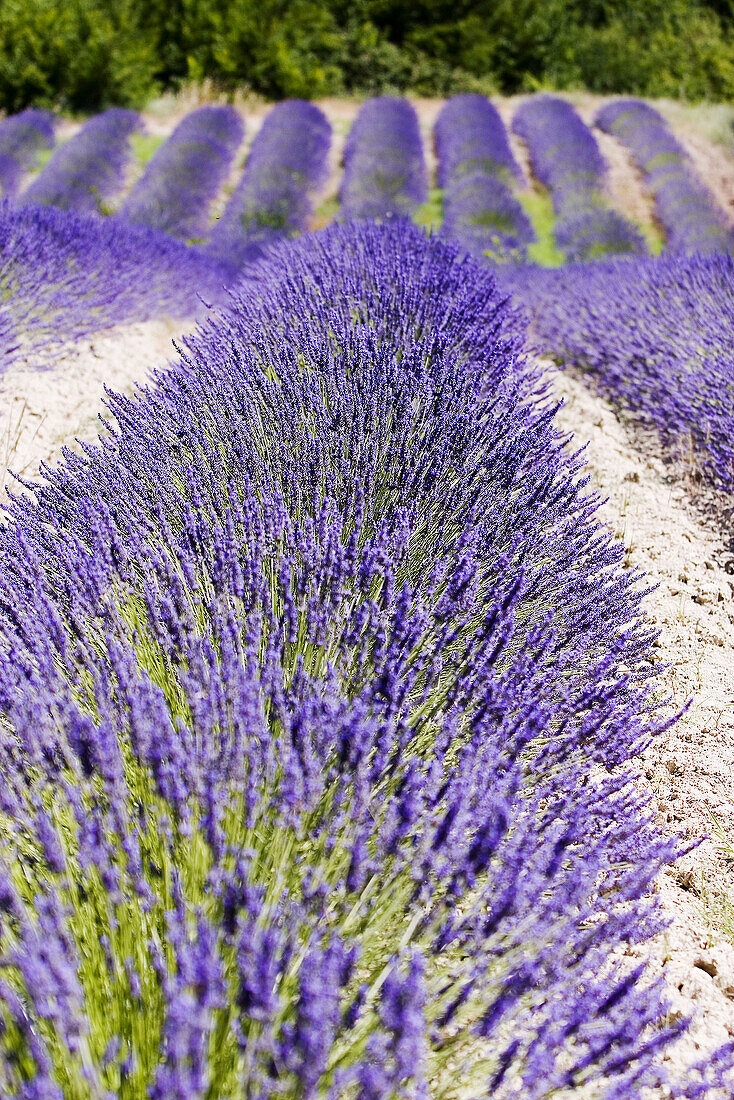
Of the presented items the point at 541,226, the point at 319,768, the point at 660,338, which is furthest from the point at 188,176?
the point at 319,768

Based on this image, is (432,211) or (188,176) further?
(432,211)

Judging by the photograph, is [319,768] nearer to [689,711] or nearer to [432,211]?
[689,711]

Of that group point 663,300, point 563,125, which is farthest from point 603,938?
point 563,125

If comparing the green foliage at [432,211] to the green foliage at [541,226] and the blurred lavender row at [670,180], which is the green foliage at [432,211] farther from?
the blurred lavender row at [670,180]

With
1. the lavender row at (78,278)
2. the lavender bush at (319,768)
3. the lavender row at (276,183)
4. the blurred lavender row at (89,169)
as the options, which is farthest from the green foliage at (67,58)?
the lavender bush at (319,768)

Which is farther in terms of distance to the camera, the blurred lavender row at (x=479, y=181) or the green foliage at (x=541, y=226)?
the green foliage at (x=541, y=226)

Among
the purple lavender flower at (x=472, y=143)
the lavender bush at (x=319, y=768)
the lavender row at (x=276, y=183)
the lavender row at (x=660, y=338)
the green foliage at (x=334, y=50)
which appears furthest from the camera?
the green foliage at (x=334, y=50)

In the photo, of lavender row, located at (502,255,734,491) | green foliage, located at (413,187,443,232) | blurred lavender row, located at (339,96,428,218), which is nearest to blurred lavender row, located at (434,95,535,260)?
green foliage, located at (413,187,443,232)
